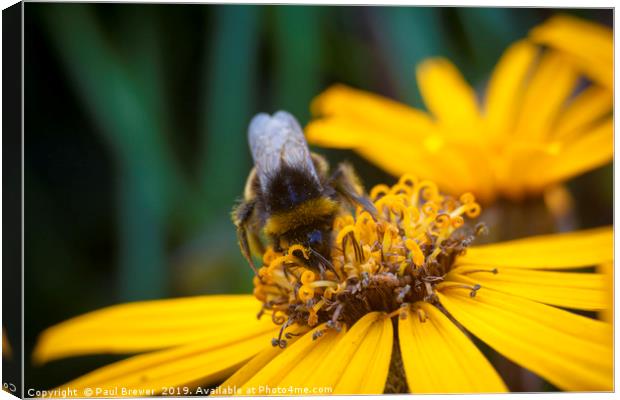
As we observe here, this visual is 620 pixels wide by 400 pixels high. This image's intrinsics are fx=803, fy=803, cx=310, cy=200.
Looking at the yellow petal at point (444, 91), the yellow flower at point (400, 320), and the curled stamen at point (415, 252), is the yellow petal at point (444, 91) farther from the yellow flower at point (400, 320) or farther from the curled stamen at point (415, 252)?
the curled stamen at point (415, 252)

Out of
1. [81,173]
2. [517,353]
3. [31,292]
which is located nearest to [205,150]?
[81,173]

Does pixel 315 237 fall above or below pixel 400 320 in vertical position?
above

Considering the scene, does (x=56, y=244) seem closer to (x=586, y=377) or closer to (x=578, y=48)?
(x=586, y=377)

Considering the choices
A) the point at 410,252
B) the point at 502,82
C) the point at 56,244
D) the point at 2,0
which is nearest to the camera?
the point at 410,252

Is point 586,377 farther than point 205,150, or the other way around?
point 205,150

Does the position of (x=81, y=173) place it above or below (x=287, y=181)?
above

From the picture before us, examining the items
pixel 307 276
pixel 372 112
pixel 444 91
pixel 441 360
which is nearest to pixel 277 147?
pixel 307 276

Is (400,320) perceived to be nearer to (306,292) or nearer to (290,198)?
(306,292)
